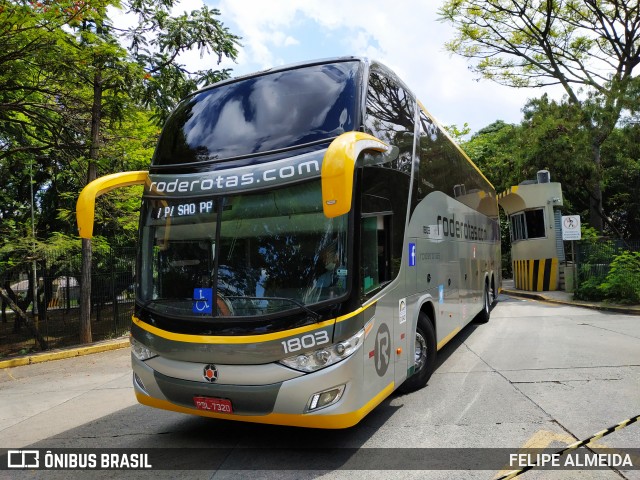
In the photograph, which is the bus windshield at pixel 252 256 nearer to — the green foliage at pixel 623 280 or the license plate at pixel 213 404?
the license plate at pixel 213 404

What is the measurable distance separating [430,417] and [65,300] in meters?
12.1

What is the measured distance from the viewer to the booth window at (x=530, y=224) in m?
20.1

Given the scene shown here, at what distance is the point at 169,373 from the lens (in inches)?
169

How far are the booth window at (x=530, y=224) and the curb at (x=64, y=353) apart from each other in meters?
16.6

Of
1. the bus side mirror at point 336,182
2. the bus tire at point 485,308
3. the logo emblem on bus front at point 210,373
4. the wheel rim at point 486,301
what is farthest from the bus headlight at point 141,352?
the wheel rim at point 486,301

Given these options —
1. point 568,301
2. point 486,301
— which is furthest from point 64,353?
point 568,301

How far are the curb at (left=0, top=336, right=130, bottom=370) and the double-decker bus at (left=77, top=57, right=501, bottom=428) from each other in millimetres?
7352

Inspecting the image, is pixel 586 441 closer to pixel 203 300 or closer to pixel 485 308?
pixel 203 300

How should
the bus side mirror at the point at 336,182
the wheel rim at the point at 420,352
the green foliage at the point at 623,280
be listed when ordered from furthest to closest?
the green foliage at the point at 623,280 < the wheel rim at the point at 420,352 < the bus side mirror at the point at 336,182

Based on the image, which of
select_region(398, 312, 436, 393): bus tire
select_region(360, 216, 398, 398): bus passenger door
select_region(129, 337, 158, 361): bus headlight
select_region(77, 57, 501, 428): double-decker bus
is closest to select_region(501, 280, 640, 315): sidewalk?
select_region(398, 312, 436, 393): bus tire

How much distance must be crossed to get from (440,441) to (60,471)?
3482 mm

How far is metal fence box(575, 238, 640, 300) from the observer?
15.1 metres

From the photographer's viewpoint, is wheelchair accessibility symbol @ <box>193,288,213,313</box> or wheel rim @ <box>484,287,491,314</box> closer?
wheelchair accessibility symbol @ <box>193,288,213,313</box>

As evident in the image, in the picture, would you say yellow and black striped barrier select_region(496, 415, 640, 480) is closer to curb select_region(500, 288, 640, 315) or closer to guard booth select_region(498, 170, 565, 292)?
curb select_region(500, 288, 640, 315)
